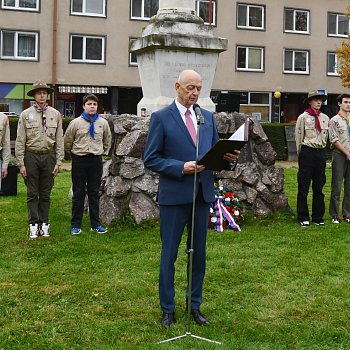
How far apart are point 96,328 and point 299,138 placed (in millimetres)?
5403

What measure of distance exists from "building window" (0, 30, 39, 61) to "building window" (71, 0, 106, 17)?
2.70m

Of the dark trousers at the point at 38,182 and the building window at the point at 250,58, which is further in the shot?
the building window at the point at 250,58

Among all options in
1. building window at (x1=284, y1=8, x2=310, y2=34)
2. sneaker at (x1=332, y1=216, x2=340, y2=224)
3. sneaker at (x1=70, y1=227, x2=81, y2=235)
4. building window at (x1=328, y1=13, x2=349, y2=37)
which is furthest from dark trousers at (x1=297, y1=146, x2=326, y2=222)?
building window at (x1=328, y1=13, x2=349, y2=37)

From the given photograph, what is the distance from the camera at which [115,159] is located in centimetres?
923

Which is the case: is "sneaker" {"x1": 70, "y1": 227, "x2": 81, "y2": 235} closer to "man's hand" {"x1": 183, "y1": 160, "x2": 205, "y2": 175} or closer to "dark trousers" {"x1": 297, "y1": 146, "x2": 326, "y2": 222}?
"dark trousers" {"x1": 297, "y1": 146, "x2": 326, "y2": 222}

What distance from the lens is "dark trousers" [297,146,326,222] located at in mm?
9016

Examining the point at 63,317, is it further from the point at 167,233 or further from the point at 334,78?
the point at 334,78

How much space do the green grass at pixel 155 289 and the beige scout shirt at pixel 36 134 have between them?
1.25m

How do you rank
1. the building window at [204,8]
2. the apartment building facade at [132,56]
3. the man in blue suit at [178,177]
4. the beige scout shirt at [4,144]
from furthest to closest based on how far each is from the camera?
the building window at [204,8], the apartment building facade at [132,56], the beige scout shirt at [4,144], the man in blue suit at [178,177]

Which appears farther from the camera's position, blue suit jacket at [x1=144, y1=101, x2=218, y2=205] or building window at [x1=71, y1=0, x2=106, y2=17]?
building window at [x1=71, y1=0, x2=106, y2=17]

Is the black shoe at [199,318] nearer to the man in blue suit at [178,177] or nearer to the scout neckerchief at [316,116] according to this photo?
the man in blue suit at [178,177]

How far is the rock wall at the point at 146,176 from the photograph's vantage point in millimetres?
8867

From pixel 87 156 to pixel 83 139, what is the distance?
25 cm

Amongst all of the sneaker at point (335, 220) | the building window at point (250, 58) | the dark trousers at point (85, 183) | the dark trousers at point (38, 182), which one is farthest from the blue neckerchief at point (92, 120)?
the building window at point (250, 58)
